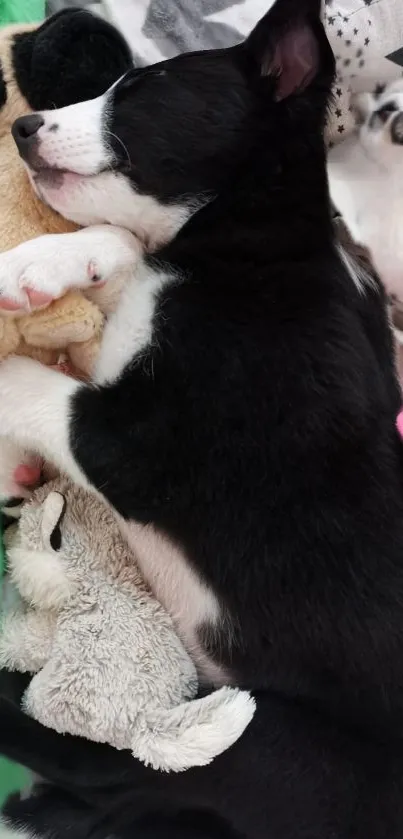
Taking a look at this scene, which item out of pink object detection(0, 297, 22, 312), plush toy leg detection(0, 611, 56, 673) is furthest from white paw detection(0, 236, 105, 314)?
plush toy leg detection(0, 611, 56, 673)

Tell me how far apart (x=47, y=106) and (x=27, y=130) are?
12cm

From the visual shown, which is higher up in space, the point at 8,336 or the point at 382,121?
the point at 382,121

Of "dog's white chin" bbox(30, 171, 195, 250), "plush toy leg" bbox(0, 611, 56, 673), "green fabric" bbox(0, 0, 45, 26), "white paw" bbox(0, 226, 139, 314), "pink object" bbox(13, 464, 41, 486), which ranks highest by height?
"green fabric" bbox(0, 0, 45, 26)

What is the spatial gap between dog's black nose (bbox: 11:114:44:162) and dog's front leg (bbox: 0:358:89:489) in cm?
36

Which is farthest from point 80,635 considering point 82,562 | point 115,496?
point 115,496

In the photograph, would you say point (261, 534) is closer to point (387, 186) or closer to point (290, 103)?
point (290, 103)

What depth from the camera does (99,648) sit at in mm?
1299

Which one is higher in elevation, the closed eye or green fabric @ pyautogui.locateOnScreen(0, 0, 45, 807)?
the closed eye

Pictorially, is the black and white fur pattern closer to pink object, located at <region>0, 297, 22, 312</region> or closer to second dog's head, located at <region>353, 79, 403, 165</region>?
second dog's head, located at <region>353, 79, 403, 165</region>

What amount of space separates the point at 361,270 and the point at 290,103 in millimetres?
354

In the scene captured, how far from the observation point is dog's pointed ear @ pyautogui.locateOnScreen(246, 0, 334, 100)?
131cm

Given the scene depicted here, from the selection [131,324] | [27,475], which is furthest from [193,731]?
[131,324]

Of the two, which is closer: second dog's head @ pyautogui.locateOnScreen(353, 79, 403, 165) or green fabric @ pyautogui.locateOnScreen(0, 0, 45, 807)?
green fabric @ pyautogui.locateOnScreen(0, 0, 45, 807)

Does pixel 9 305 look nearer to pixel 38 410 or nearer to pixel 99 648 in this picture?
pixel 38 410
